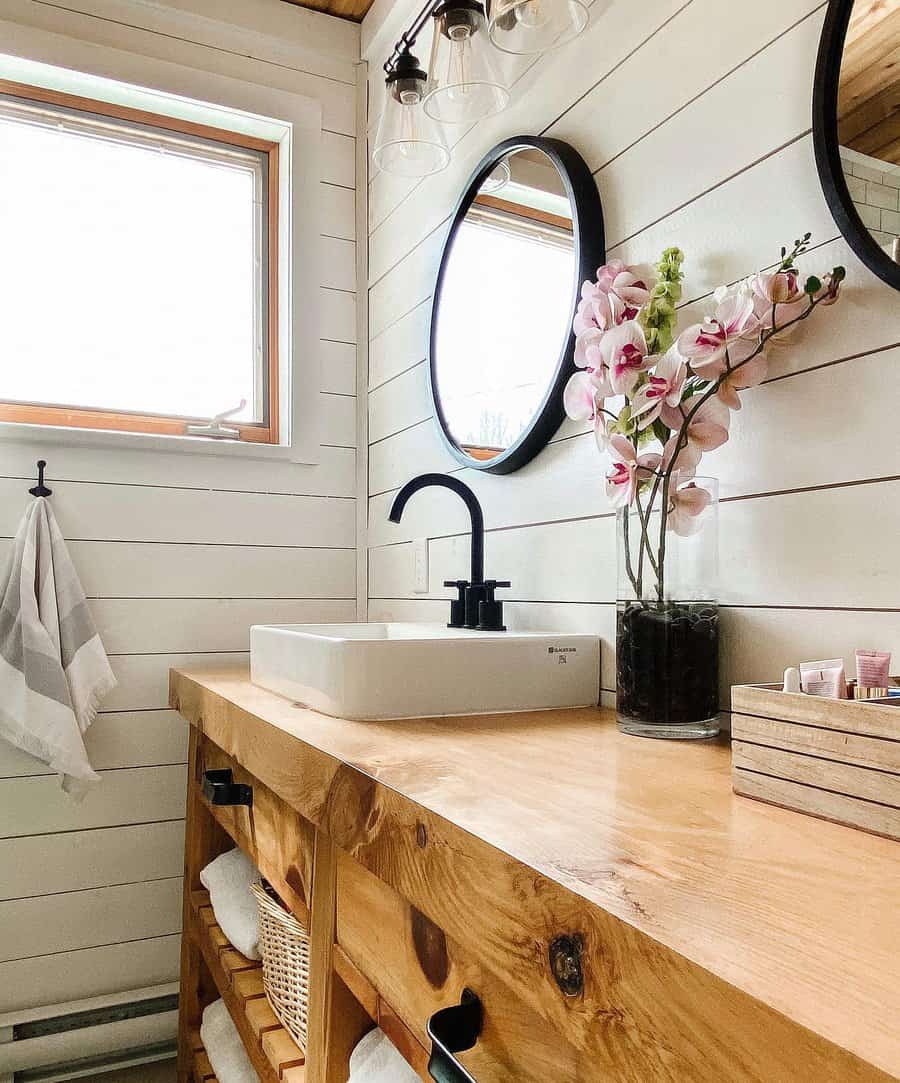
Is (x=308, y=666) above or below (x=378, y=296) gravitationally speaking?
below

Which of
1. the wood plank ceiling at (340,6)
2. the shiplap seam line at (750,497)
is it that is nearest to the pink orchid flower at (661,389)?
the shiplap seam line at (750,497)

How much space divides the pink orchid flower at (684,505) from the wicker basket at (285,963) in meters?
0.67

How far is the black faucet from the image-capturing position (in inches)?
55.5

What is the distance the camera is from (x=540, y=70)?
1.44 metres

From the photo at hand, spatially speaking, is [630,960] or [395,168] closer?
[630,960]

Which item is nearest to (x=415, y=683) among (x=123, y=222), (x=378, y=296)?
(x=378, y=296)

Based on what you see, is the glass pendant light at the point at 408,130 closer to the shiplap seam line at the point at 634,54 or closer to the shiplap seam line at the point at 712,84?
the shiplap seam line at the point at 634,54

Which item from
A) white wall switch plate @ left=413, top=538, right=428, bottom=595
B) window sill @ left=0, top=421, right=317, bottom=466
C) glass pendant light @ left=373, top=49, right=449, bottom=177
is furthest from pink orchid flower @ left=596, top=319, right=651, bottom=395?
window sill @ left=0, top=421, right=317, bottom=466

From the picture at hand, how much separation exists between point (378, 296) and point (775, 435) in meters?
1.31

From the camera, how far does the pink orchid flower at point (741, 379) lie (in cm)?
93

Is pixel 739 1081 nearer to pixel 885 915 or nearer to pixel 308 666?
pixel 885 915

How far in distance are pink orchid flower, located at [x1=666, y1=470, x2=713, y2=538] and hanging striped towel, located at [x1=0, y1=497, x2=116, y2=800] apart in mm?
1244

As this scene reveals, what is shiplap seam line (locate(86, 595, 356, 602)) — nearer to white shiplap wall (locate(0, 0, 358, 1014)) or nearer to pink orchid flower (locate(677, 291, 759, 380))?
white shiplap wall (locate(0, 0, 358, 1014))

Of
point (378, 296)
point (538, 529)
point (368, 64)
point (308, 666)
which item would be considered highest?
point (368, 64)
